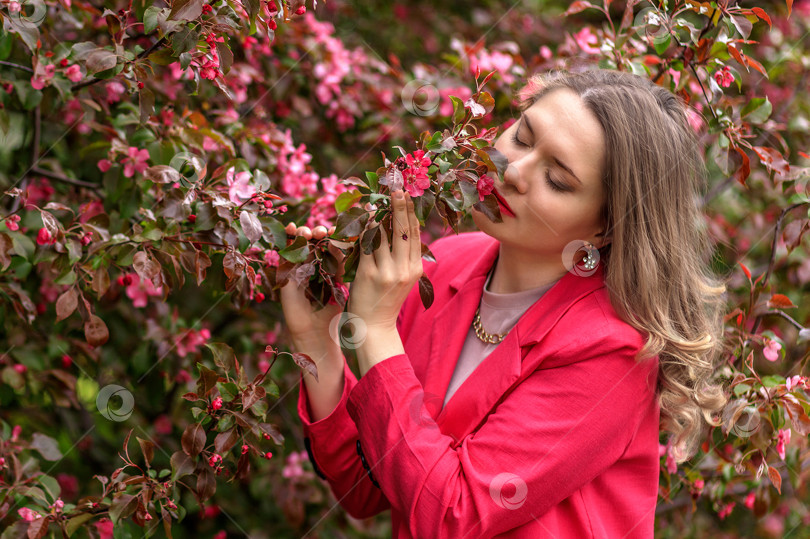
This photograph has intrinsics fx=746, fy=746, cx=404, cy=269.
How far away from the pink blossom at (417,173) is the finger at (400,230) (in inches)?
1.3

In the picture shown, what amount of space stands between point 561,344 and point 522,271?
23 centimetres

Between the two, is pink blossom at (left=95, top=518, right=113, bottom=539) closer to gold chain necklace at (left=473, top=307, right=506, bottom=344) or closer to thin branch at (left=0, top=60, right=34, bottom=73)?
gold chain necklace at (left=473, top=307, right=506, bottom=344)

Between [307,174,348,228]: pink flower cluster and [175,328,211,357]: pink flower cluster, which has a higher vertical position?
[307,174,348,228]: pink flower cluster

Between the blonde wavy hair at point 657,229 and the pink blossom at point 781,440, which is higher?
the blonde wavy hair at point 657,229

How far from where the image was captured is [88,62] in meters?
1.40

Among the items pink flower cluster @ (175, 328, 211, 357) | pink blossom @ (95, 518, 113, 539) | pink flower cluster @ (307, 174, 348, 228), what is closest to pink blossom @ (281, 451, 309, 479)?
pink flower cluster @ (175, 328, 211, 357)

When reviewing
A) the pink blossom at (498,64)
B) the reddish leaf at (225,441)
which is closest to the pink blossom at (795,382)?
the reddish leaf at (225,441)

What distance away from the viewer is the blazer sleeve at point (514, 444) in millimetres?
1339

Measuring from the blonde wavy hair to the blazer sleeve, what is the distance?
0.09 m

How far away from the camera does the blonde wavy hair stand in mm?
1402

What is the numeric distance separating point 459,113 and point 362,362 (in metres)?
0.52

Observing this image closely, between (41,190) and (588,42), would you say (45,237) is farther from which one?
(588,42)

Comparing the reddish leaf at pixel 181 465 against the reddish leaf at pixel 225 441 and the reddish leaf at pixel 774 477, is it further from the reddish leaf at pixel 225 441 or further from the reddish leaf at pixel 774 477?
the reddish leaf at pixel 774 477

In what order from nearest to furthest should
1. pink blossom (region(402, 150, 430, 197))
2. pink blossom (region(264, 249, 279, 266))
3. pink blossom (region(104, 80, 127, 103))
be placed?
pink blossom (region(402, 150, 430, 197))
pink blossom (region(264, 249, 279, 266))
pink blossom (region(104, 80, 127, 103))
